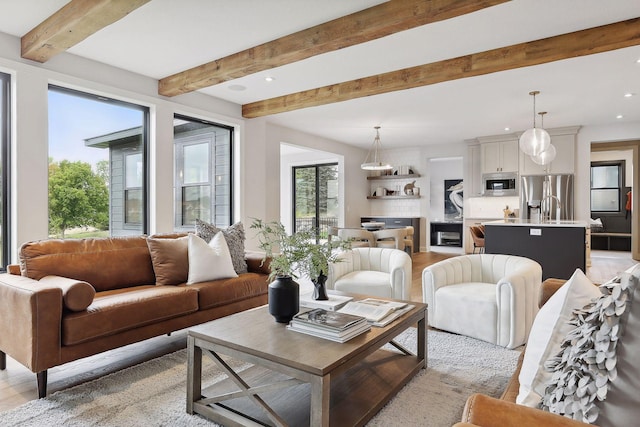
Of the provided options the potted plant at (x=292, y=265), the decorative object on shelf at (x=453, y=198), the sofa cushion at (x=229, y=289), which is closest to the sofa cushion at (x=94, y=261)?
the sofa cushion at (x=229, y=289)

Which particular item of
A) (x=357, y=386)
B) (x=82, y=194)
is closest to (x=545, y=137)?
(x=357, y=386)

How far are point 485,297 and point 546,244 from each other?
233 cm

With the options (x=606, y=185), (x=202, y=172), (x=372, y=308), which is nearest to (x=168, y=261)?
(x=372, y=308)

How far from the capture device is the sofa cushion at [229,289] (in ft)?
9.51

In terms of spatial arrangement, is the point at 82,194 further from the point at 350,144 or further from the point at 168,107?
the point at 350,144

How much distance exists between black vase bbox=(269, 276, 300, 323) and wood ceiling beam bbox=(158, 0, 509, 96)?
2.03 meters

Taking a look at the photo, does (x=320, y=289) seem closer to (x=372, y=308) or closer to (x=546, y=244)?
(x=372, y=308)

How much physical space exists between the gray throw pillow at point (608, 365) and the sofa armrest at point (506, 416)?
65mm

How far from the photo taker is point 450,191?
32.9ft

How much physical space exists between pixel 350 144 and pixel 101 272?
22.3 ft

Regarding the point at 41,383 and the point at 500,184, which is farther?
the point at 500,184

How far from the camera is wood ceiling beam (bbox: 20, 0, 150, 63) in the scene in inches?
102

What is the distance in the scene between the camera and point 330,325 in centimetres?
183

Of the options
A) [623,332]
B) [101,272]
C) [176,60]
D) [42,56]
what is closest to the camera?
[623,332]
